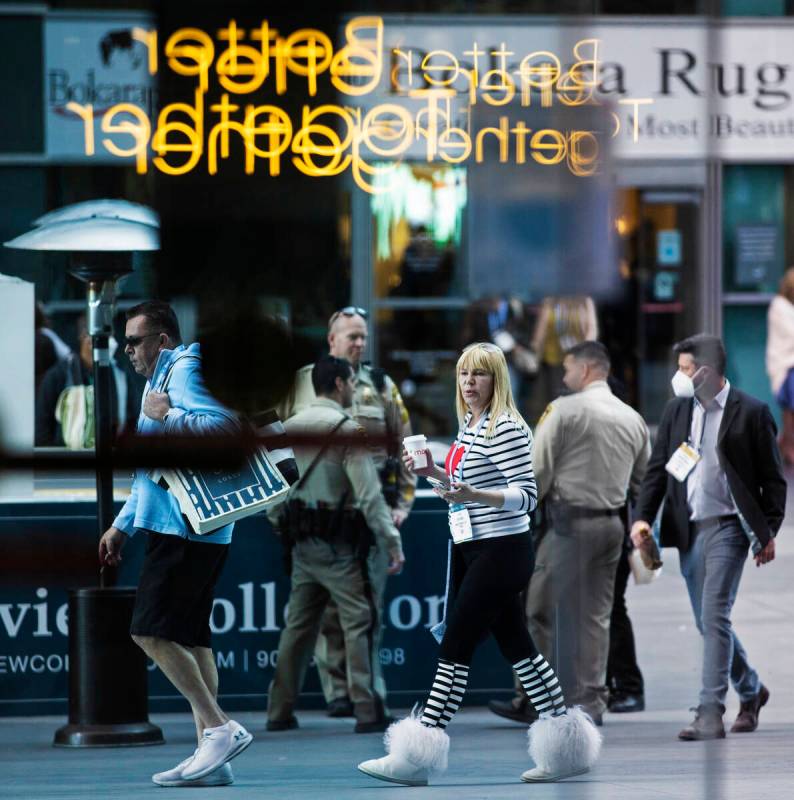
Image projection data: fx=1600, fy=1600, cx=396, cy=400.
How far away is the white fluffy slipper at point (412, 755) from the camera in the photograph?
13.5 ft

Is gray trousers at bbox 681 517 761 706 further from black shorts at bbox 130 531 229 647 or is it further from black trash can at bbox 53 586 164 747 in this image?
black trash can at bbox 53 586 164 747

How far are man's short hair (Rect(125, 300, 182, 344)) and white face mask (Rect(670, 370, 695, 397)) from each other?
32 centimetres

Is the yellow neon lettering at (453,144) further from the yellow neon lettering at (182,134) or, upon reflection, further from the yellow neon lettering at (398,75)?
the yellow neon lettering at (182,134)

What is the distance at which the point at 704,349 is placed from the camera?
98 cm

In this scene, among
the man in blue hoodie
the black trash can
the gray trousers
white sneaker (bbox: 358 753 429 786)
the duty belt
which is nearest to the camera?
the man in blue hoodie

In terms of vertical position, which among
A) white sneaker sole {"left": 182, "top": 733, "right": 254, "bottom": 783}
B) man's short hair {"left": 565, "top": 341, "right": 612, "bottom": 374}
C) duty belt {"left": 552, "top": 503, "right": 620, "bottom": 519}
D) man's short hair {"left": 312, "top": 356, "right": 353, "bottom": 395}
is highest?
man's short hair {"left": 565, "top": 341, "right": 612, "bottom": 374}

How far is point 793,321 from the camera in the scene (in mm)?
972

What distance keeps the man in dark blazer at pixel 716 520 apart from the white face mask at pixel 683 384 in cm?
340

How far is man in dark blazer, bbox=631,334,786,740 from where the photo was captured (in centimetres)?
462

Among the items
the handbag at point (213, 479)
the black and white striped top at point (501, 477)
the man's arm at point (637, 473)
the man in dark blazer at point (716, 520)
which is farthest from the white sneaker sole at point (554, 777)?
the handbag at point (213, 479)

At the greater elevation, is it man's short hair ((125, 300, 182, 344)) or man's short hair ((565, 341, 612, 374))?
man's short hair ((125, 300, 182, 344))

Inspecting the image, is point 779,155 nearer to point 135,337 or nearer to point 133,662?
point 135,337

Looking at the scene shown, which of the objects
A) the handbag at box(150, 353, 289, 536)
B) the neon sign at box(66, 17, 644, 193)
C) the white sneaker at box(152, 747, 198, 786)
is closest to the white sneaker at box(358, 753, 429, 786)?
the white sneaker at box(152, 747, 198, 786)

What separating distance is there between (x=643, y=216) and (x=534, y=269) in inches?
3.0
